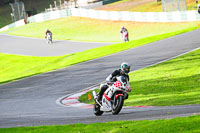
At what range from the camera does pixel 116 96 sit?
1220cm

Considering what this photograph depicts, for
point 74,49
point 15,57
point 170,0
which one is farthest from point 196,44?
point 170,0

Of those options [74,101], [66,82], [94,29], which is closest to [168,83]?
[74,101]

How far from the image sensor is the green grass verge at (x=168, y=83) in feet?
50.4

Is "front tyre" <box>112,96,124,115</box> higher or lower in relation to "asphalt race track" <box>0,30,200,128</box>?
higher

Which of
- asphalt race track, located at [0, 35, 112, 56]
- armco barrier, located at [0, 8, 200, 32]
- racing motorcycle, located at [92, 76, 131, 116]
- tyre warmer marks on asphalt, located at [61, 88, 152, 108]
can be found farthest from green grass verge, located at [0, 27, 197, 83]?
racing motorcycle, located at [92, 76, 131, 116]

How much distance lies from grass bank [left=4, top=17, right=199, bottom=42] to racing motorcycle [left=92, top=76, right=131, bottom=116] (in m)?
36.2

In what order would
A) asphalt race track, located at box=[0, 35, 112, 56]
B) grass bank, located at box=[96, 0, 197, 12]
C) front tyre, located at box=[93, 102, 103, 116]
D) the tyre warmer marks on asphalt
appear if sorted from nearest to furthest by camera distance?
front tyre, located at box=[93, 102, 103, 116] < the tyre warmer marks on asphalt < asphalt race track, located at box=[0, 35, 112, 56] < grass bank, located at box=[96, 0, 197, 12]

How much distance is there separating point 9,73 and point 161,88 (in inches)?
855

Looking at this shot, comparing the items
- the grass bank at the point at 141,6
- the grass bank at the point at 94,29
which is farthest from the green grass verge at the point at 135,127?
the grass bank at the point at 141,6

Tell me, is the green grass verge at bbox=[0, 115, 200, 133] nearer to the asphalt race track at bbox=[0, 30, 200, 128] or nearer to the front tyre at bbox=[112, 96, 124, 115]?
the asphalt race track at bbox=[0, 30, 200, 128]

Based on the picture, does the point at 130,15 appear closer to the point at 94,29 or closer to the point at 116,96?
the point at 94,29

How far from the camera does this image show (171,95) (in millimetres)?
16312

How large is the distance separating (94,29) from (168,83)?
41949mm

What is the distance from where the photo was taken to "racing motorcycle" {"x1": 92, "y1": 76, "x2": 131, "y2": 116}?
1220 centimetres
